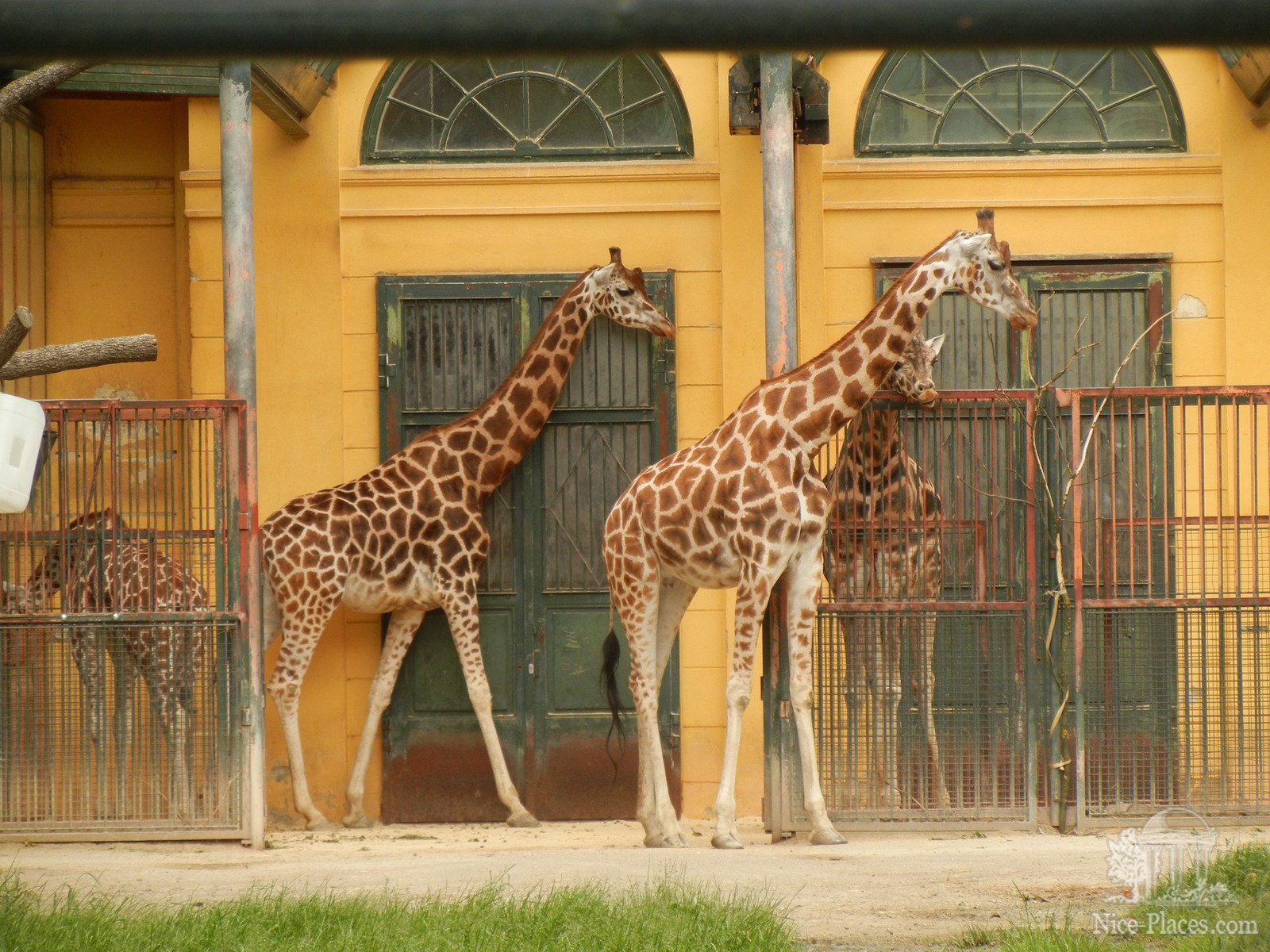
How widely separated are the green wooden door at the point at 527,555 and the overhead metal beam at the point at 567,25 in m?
8.09

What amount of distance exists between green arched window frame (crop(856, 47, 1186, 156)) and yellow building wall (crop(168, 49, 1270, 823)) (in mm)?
110

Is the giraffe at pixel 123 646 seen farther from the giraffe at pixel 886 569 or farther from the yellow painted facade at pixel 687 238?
the giraffe at pixel 886 569

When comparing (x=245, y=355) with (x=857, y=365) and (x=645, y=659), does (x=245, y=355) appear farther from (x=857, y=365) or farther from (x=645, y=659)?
(x=857, y=365)

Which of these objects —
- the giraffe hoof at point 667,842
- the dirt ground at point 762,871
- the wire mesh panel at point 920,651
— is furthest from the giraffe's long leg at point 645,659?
the wire mesh panel at point 920,651

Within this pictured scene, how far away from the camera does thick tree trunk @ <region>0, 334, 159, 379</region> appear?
5.55 m

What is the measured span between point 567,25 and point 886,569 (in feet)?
22.9

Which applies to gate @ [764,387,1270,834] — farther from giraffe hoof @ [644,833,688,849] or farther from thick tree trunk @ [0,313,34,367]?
thick tree trunk @ [0,313,34,367]

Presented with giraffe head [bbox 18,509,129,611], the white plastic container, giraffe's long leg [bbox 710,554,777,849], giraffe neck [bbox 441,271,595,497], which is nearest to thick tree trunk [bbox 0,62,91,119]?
the white plastic container

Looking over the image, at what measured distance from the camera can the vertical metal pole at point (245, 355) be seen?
7.47 m

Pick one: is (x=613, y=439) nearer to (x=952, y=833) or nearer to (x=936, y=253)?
(x=936, y=253)

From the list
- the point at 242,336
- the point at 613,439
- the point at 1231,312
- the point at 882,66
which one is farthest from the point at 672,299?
the point at 1231,312

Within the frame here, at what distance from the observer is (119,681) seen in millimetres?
7496

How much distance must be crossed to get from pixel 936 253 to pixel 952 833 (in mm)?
2880

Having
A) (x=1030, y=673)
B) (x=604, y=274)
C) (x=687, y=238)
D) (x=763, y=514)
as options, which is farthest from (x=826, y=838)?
(x=687, y=238)
